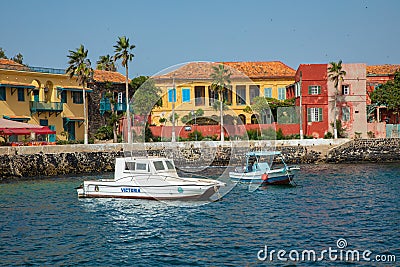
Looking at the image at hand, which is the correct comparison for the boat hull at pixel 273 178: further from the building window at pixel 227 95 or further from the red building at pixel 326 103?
the red building at pixel 326 103

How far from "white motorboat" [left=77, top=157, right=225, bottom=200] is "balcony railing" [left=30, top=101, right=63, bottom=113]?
92.6 ft

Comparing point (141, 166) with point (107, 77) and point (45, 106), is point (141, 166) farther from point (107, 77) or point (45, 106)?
point (107, 77)

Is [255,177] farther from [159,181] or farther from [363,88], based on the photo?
[363,88]

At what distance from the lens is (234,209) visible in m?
30.8

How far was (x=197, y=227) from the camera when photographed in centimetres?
2602

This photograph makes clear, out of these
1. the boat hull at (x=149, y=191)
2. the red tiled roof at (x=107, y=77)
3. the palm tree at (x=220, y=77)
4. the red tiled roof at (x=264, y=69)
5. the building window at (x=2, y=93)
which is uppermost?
the red tiled roof at (x=264, y=69)

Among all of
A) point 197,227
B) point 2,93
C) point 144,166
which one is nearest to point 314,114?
point 2,93

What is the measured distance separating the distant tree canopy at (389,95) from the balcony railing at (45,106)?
35346 millimetres

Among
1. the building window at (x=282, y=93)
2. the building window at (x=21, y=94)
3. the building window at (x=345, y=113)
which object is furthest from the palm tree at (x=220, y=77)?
the building window at (x=282, y=93)

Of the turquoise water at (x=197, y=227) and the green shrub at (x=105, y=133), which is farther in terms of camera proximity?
the green shrub at (x=105, y=133)

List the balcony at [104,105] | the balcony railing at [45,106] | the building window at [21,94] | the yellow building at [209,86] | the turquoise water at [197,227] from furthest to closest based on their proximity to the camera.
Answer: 1. the balcony at [104,105]
2. the balcony railing at [45,106]
3. the building window at [21,94]
4. the yellow building at [209,86]
5. the turquoise water at [197,227]

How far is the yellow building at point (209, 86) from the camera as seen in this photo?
26.2m

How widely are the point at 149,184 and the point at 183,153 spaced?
21.3 metres

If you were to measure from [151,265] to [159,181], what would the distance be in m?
12.8
